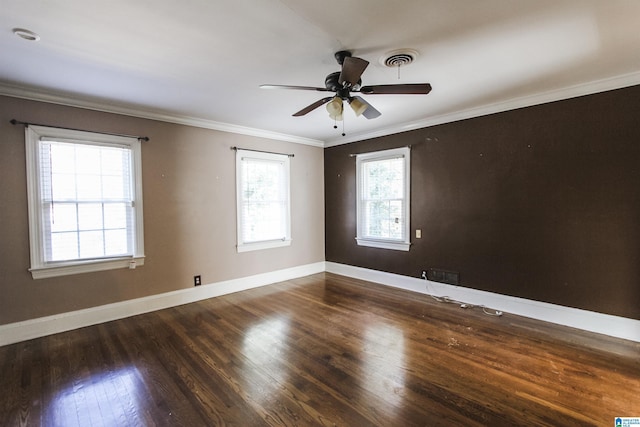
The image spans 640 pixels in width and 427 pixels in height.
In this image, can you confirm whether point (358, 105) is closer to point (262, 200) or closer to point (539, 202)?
point (539, 202)

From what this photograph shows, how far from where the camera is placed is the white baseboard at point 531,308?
289cm

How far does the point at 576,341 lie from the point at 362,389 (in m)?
2.30

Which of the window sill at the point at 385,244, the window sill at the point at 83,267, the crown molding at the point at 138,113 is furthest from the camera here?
the window sill at the point at 385,244

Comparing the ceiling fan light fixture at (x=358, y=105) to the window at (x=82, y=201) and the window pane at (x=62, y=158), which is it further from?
the window pane at (x=62, y=158)

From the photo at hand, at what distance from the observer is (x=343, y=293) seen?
4418 mm

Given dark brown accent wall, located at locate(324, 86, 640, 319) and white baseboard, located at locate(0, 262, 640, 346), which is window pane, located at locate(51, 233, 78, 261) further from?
dark brown accent wall, located at locate(324, 86, 640, 319)

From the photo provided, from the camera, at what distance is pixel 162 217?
387 centimetres

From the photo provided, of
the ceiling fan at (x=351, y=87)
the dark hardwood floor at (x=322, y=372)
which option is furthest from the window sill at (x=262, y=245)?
the ceiling fan at (x=351, y=87)

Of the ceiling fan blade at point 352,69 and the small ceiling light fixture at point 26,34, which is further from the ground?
the small ceiling light fixture at point 26,34

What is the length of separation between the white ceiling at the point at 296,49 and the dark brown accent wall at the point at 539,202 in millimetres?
356

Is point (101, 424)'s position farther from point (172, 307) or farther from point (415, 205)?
point (415, 205)

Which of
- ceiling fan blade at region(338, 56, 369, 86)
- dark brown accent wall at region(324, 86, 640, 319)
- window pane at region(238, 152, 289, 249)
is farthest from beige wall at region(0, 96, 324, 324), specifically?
ceiling fan blade at region(338, 56, 369, 86)

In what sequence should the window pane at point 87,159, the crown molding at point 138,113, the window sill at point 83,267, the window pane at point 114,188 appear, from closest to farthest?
the crown molding at point 138,113 < the window sill at point 83,267 < the window pane at point 87,159 < the window pane at point 114,188

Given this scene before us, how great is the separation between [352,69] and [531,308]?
3407 millimetres
